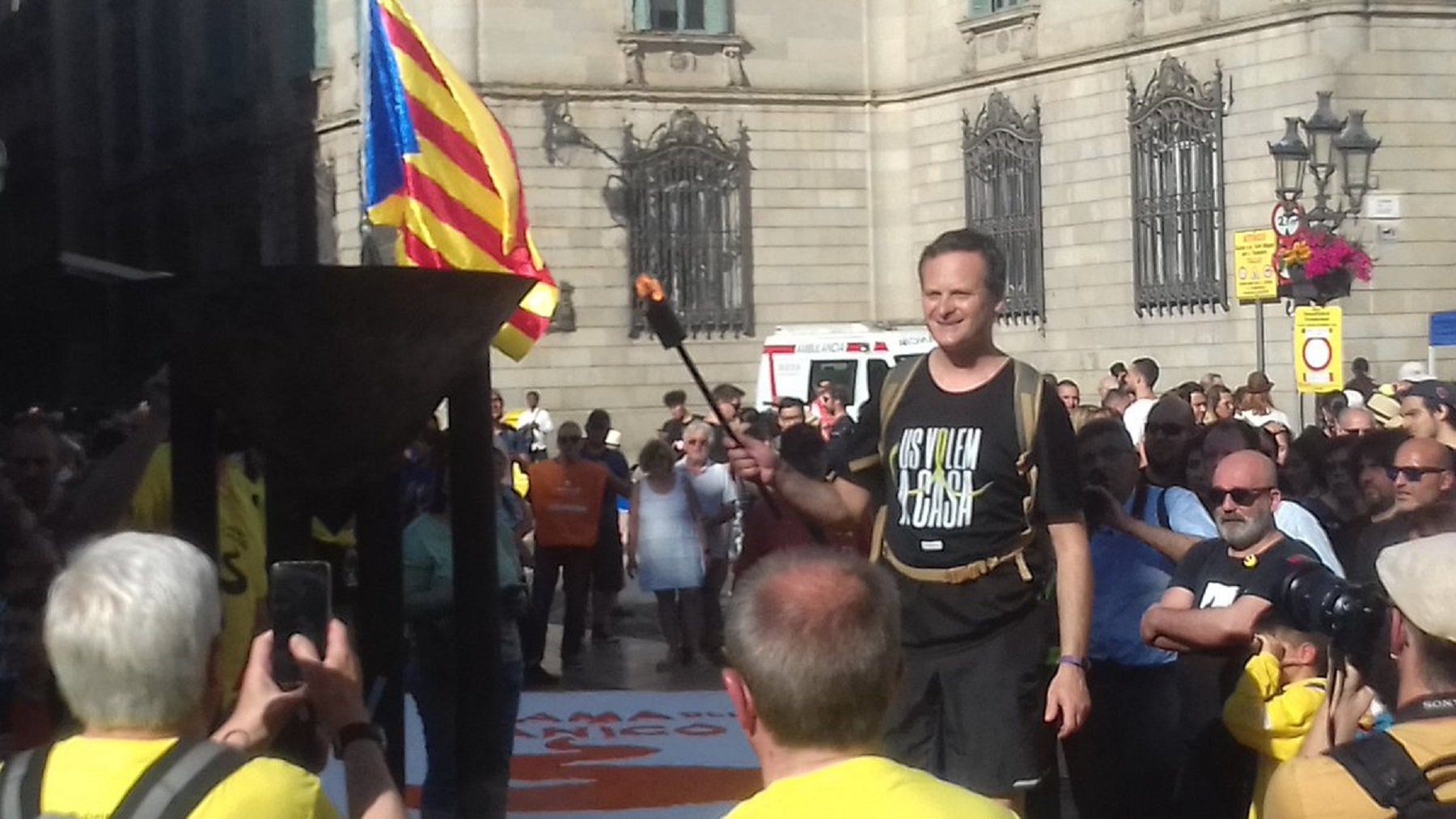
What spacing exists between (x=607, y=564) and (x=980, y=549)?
1093 cm

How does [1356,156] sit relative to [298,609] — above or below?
above

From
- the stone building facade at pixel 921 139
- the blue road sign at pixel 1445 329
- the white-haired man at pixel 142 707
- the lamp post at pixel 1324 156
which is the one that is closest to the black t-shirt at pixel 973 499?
the white-haired man at pixel 142 707

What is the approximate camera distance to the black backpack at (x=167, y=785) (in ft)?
11.1

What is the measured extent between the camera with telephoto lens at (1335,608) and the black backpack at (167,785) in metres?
1.99

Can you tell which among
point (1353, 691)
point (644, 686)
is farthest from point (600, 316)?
point (1353, 691)

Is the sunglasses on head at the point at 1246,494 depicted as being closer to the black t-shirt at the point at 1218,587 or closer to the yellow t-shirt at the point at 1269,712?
the black t-shirt at the point at 1218,587

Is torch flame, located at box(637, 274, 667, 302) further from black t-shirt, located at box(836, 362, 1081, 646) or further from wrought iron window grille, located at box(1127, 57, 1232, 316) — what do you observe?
wrought iron window grille, located at box(1127, 57, 1232, 316)

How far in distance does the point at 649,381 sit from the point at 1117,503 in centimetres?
2589

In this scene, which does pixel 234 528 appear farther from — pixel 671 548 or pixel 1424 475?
pixel 671 548

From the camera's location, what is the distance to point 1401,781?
366 centimetres

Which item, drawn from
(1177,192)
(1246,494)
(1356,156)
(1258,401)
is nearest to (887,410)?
(1246,494)

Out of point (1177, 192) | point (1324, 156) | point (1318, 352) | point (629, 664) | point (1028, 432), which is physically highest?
point (1177, 192)

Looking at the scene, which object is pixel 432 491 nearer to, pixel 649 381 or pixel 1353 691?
pixel 1353 691

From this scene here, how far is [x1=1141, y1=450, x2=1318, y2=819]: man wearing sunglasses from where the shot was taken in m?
5.93
